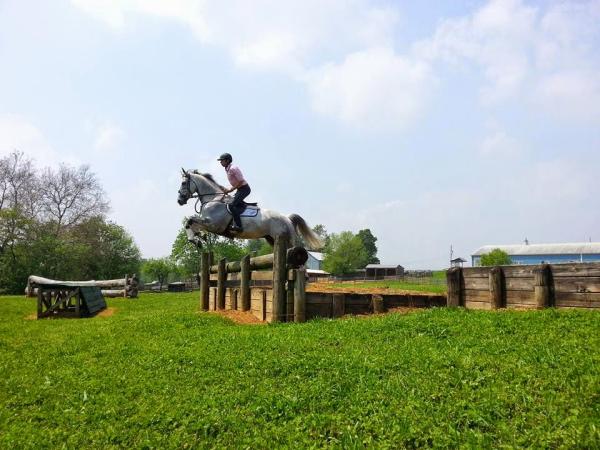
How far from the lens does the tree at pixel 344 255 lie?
8644 cm

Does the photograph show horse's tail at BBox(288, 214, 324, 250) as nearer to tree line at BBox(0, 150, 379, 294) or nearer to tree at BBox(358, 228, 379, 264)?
tree line at BBox(0, 150, 379, 294)

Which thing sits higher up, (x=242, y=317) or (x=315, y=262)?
(x=315, y=262)

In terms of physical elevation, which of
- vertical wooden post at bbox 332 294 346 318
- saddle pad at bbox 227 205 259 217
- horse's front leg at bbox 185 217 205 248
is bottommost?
vertical wooden post at bbox 332 294 346 318

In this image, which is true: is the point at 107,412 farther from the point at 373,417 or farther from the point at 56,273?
the point at 56,273

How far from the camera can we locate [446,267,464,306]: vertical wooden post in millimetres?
10086

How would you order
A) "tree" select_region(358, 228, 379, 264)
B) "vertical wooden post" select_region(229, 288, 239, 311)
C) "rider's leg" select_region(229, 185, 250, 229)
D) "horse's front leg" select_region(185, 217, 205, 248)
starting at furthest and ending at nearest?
"tree" select_region(358, 228, 379, 264)
"vertical wooden post" select_region(229, 288, 239, 311)
"horse's front leg" select_region(185, 217, 205, 248)
"rider's leg" select_region(229, 185, 250, 229)

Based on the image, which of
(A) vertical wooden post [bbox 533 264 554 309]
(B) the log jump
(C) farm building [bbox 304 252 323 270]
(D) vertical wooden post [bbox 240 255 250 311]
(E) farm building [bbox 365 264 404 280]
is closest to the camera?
(A) vertical wooden post [bbox 533 264 554 309]

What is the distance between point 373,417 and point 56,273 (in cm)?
4844

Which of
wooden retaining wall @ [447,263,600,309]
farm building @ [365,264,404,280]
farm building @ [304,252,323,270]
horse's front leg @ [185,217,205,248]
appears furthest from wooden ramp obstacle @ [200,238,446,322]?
farm building @ [304,252,323,270]

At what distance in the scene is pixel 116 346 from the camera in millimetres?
8867

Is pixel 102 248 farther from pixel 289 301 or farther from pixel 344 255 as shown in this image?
pixel 289 301

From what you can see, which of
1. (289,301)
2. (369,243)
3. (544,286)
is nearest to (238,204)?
(289,301)

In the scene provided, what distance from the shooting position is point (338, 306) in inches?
410

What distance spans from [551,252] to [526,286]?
8926cm
